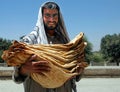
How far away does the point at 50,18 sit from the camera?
2.67 m

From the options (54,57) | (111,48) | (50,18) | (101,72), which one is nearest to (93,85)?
(101,72)

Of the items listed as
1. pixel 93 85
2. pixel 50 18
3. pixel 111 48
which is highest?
pixel 50 18

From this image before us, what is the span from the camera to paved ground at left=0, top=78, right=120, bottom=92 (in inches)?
369

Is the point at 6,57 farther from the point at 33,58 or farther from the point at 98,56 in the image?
the point at 98,56

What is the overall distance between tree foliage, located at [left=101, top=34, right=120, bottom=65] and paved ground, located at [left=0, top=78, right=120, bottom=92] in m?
37.3

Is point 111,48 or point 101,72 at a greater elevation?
point 101,72

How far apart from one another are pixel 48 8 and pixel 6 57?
566mm

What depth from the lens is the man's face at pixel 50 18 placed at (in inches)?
105

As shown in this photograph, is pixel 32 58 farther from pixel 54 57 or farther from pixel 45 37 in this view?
pixel 45 37

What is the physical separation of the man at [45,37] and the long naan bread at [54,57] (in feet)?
0.14

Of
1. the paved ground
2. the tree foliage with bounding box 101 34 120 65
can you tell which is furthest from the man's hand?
the tree foliage with bounding box 101 34 120 65

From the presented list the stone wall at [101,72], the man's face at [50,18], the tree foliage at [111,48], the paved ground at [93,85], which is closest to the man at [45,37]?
the man's face at [50,18]

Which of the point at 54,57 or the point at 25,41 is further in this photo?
the point at 25,41

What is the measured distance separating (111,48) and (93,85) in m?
40.0
